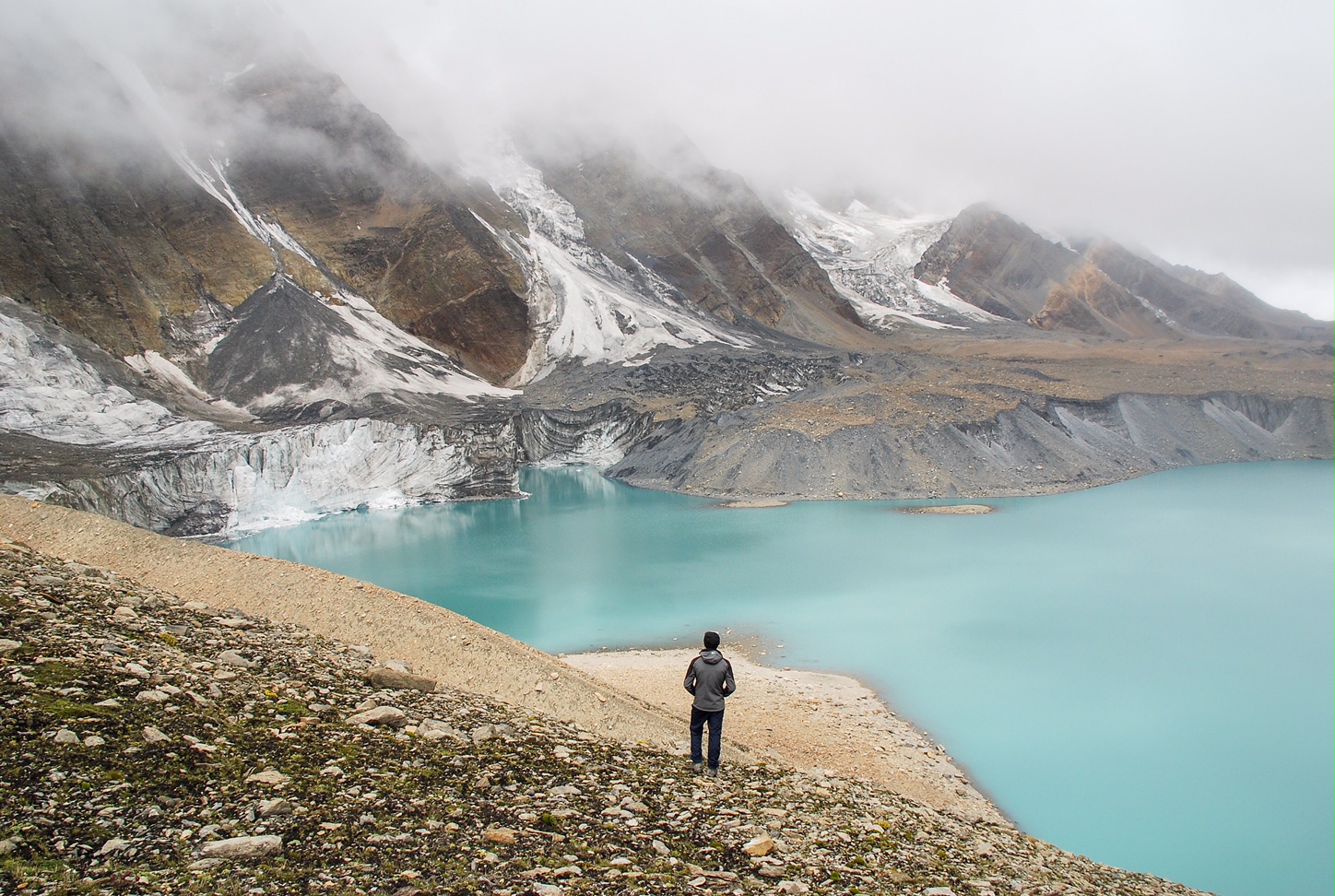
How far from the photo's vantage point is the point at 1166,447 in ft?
148

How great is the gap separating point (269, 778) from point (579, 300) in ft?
213

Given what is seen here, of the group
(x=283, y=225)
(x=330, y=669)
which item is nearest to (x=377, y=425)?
(x=283, y=225)

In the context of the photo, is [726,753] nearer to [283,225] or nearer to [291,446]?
[291,446]

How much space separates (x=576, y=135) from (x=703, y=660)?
90.0 meters

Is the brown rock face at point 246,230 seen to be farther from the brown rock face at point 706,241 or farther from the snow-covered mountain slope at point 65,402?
the brown rock face at point 706,241

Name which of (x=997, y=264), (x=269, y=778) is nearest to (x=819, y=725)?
(x=269, y=778)

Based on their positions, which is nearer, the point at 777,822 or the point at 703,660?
the point at 777,822

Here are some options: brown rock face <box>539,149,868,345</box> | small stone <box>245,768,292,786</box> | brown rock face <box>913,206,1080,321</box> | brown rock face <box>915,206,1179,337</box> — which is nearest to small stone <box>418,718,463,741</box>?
small stone <box>245,768,292,786</box>

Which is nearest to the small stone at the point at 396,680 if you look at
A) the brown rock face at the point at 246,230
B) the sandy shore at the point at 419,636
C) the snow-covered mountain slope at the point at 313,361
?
the sandy shore at the point at 419,636

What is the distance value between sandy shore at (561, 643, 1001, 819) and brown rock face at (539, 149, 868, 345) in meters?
60.7

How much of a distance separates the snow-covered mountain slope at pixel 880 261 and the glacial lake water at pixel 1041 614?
204 ft

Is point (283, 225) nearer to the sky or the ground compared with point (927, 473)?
nearer to the sky

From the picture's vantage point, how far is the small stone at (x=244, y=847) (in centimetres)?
375

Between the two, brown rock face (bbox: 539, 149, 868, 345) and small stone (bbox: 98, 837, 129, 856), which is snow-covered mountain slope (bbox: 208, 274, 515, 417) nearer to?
brown rock face (bbox: 539, 149, 868, 345)
